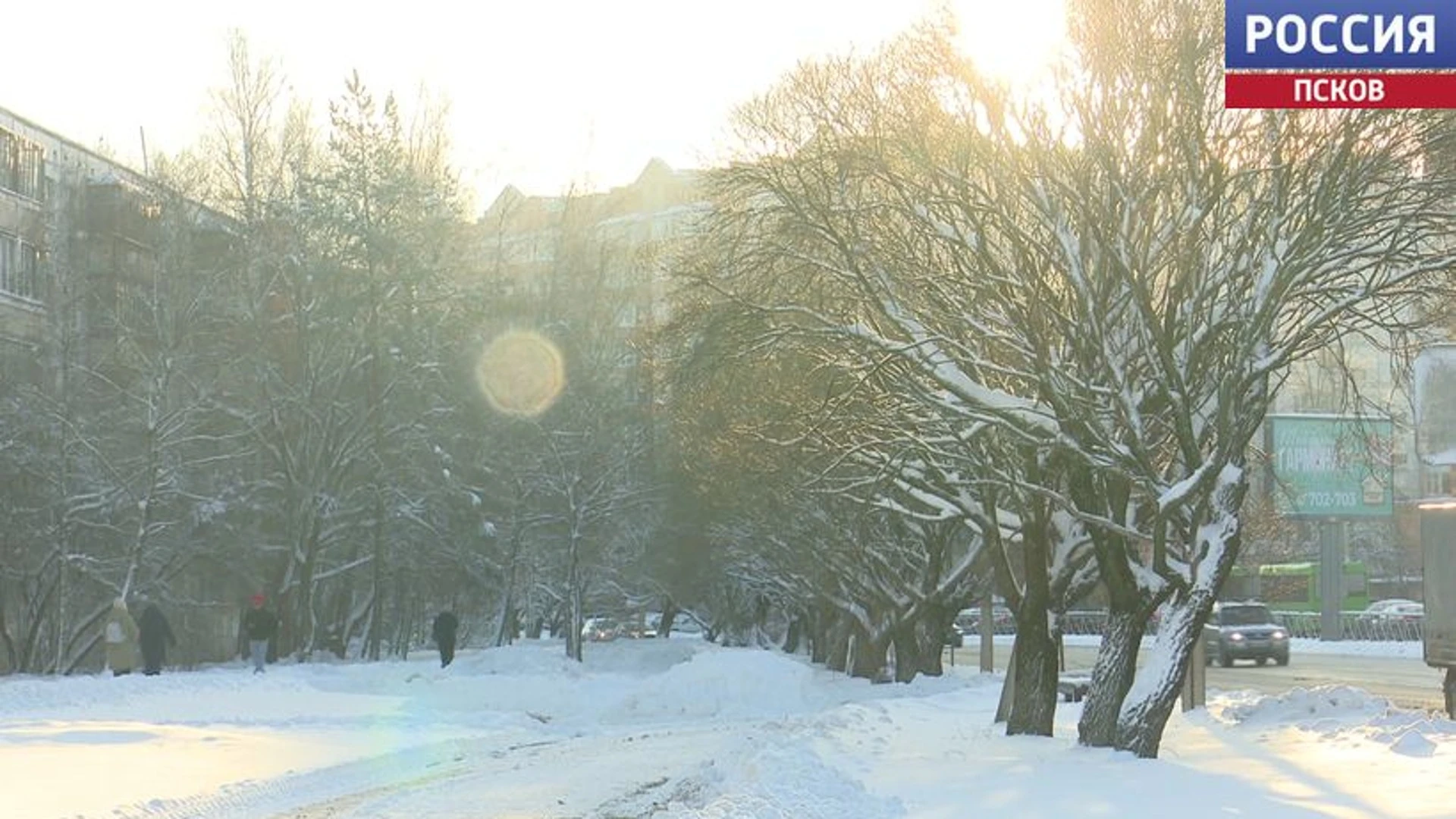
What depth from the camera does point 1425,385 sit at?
2067cm

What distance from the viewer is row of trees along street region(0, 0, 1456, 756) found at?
15070 millimetres

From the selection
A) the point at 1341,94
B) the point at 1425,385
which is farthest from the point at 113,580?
the point at 1341,94

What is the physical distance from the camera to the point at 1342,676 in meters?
38.7

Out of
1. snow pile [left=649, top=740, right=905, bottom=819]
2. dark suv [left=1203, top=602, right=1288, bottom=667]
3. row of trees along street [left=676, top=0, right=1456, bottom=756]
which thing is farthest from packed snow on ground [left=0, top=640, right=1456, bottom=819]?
dark suv [left=1203, top=602, right=1288, bottom=667]

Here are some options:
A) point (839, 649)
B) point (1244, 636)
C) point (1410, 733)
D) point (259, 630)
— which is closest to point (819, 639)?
point (839, 649)

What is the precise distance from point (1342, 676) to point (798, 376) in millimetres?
19233

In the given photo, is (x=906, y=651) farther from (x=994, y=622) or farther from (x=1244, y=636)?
(x=994, y=622)

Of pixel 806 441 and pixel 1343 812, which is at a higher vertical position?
pixel 806 441

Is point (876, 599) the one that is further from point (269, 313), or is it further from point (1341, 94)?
point (1341, 94)

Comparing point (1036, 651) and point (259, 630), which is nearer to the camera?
point (1036, 651)

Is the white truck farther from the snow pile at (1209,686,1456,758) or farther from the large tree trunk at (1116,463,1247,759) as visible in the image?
the large tree trunk at (1116,463,1247,759)

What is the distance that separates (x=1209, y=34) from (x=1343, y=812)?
6727 mm

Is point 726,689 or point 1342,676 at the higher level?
point 726,689

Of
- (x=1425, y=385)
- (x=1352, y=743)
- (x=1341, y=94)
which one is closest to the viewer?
(x=1341, y=94)
